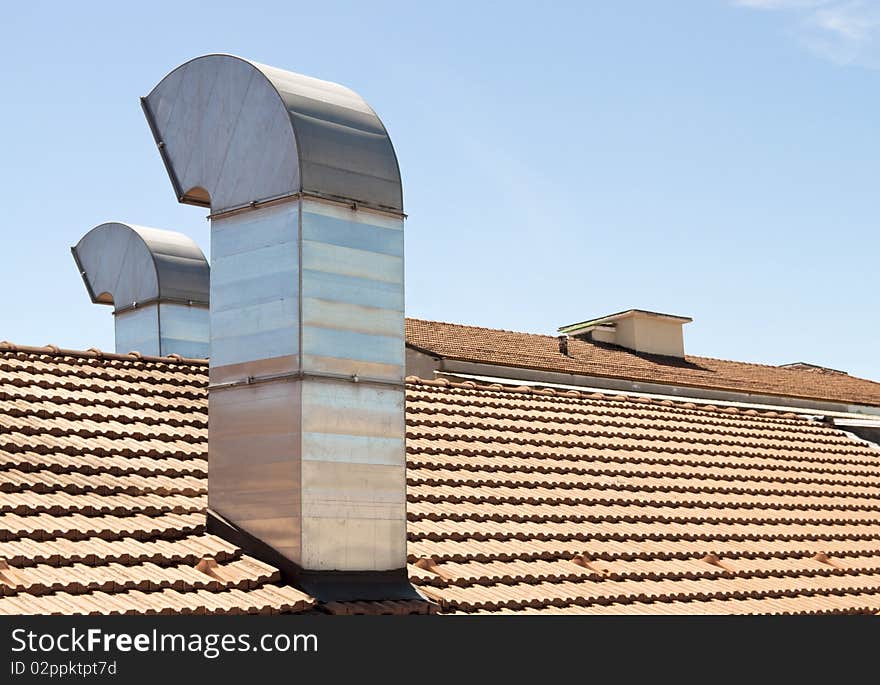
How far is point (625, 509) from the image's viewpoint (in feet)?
37.1

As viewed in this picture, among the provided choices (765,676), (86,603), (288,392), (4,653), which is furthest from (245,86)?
(765,676)

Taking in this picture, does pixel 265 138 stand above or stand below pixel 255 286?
above

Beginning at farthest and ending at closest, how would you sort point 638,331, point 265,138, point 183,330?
point 638,331 < point 183,330 < point 265,138

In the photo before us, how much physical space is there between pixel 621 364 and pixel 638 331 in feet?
7.11

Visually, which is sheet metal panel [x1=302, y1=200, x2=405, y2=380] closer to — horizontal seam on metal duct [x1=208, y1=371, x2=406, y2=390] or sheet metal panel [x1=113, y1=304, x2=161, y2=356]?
horizontal seam on metal duct [x1=208, y1=371, x2=406, y2=390]

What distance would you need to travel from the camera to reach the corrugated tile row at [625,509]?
930 cm

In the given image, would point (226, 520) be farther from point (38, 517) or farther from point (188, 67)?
point (188, 67)

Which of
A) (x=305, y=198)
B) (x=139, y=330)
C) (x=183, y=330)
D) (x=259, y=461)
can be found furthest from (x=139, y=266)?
(x=259, y=461)

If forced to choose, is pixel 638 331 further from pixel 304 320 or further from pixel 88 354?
pixel 304 320

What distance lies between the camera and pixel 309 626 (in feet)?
20.1

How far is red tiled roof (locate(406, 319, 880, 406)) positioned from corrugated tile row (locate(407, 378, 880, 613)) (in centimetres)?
932

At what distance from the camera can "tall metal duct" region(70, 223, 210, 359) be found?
13000 millimetres

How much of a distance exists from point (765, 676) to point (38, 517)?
4343 mm

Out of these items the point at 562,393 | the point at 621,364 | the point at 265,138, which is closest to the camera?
the point at 265,138
